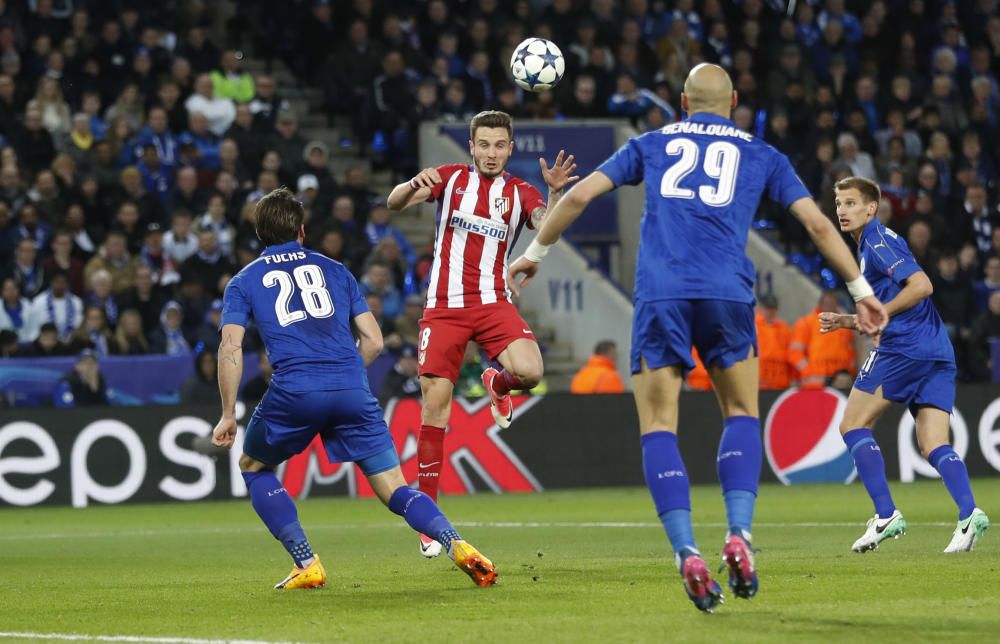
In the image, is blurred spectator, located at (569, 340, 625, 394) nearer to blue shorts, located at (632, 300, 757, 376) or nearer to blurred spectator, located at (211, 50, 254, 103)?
blurred spectator, located at (211, 50, 254, 103)

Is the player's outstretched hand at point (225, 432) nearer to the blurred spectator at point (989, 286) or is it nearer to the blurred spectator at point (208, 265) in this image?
the blurred spectator at point (208, 265)

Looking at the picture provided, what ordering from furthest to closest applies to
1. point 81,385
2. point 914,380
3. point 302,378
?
1. point 81,385
2. point 914,380
3. point 302,378

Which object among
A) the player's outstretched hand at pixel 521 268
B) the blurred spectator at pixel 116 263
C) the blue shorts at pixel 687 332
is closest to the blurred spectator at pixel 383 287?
the blurred spectator at pixel 116 263

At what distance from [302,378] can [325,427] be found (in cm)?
29

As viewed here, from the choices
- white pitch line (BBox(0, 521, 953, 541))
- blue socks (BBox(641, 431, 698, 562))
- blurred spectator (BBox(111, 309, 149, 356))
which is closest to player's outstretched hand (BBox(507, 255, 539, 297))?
blue socks (BBox(641, 431, 698, 562))

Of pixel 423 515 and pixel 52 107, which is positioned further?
pixel 52 107

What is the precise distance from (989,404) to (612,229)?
6.53 metres

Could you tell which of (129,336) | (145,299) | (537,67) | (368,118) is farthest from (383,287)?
(537,67)

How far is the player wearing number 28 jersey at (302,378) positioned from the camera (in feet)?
27.0

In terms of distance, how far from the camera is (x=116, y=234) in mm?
18609

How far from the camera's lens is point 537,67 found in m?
12.3

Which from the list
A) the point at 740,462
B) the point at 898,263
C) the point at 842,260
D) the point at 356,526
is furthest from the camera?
the point at 356,526

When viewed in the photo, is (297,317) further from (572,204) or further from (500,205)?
(500,205)

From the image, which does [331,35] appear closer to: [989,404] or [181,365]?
[181,365]
